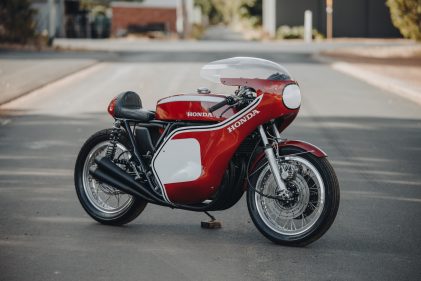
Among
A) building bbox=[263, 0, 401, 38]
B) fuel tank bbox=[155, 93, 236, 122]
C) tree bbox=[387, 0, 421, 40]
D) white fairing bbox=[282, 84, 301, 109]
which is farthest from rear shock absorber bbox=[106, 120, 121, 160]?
building bbox=[263, 0, 401, 38]

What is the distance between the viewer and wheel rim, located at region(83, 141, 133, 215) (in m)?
7.75

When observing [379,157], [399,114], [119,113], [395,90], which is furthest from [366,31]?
[119,113]

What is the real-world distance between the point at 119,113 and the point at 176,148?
616mm

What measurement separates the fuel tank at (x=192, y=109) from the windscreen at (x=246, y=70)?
0.55 feet

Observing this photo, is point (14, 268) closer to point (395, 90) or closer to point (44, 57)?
point (395, 90)

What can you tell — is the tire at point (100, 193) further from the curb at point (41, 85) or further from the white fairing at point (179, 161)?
the curb at point (41, 85)

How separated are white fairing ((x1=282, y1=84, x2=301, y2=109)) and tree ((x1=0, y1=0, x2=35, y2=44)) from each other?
3481cm

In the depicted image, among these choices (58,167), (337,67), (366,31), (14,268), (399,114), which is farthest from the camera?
(366,31)

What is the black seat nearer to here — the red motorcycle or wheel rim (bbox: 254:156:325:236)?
the red motorcycle

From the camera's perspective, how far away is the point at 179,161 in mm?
7301

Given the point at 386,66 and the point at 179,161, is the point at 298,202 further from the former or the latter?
the point at 386,66

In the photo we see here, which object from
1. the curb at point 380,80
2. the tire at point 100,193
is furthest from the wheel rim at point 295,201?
the curb at point 380,80

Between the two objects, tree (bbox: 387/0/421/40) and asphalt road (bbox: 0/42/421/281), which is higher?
tree (bbox: 387/0/421/40)

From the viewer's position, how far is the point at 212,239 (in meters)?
7.24
